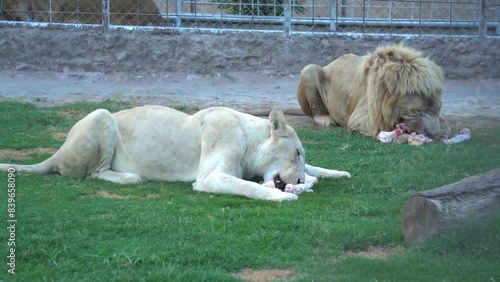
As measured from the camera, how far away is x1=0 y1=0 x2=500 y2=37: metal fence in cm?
1509

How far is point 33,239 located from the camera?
558 cm

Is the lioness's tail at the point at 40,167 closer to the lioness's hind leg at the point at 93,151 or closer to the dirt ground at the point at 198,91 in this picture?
the lioness's hind leg at the point at 93,151

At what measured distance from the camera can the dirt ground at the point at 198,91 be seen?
13.0m

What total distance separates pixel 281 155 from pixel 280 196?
61 cm

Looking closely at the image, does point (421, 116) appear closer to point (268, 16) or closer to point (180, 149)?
point (180, 149)

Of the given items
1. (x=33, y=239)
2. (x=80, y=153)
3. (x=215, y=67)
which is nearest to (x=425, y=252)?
(x=33, y=239)

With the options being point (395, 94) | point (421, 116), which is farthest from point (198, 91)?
point (421, 116)

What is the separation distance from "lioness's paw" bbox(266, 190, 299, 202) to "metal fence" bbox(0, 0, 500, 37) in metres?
8.13

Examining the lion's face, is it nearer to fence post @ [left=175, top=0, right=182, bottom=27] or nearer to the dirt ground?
the dirt ground

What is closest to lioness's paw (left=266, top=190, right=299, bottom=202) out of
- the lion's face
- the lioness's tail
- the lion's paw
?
the lioness's tail

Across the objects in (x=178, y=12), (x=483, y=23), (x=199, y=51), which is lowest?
(x=199, y=51)

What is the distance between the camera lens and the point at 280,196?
6914 millimetres

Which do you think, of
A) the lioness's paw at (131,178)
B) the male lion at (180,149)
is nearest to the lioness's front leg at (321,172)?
the male lion at (180,149)

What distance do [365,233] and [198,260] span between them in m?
1.28
